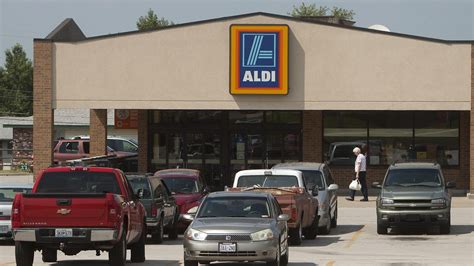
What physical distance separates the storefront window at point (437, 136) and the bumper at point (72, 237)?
85.6 ft

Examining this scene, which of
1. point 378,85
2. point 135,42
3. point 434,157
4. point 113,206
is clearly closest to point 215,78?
point 135,42

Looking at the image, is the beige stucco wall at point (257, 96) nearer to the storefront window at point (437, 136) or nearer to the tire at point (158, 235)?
the storefront window at point (437, 136)

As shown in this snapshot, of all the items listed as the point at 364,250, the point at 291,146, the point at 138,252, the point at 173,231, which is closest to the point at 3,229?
the point at 173,231

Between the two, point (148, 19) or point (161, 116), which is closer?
point (161, 116)

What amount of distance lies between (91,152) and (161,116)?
3.18 m

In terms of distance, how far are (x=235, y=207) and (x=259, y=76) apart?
20758 mm

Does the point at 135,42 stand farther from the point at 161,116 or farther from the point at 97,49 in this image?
the point at 161,116

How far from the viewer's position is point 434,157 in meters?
42.5

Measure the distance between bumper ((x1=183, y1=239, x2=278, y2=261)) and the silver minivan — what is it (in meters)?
9.59

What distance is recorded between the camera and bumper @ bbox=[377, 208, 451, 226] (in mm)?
27109

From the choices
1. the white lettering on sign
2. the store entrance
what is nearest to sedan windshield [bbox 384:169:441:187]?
the white lettering on sign

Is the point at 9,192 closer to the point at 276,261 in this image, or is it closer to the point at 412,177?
the point at 412,177

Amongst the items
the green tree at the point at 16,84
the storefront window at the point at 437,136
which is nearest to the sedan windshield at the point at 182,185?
the storefront window at the point at 437,136

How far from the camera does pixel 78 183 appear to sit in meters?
19.4
